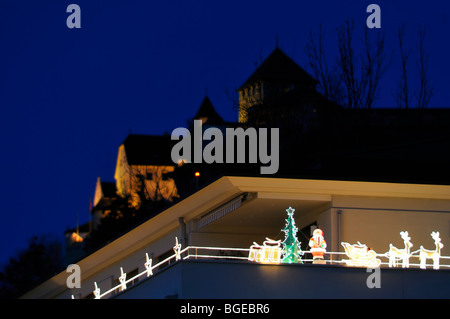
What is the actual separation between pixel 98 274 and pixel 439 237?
1664cm

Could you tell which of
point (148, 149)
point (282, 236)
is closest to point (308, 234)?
point (282, 236)

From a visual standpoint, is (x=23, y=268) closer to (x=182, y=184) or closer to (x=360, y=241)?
(x=182, y=184)

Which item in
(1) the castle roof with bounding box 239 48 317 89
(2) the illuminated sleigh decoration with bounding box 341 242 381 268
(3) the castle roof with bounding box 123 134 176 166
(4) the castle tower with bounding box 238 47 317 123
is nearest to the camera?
(2) the illuminated sleigh decoration with bounding box 341 242 381 268

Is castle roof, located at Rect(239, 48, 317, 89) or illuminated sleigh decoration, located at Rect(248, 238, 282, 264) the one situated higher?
castle roof, located at Rect(239, 48, 317, 89)

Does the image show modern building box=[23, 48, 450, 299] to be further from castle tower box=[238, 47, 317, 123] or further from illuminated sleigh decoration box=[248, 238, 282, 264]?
castle tower box=[238, 47, 317, 123]

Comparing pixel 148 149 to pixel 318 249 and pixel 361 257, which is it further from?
pixel 361 257

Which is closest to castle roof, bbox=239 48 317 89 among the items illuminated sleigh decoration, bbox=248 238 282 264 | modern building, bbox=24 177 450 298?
modern building, bbox=24 177 450 298

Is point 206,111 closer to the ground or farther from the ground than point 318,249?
farther from the ground

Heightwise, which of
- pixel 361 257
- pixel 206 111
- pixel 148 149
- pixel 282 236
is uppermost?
pixel 206 111

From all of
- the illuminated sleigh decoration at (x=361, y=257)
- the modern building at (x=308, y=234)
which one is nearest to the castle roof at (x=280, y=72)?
the modern building at (x=308, y=234)

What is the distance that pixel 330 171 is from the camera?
24.3 meters
